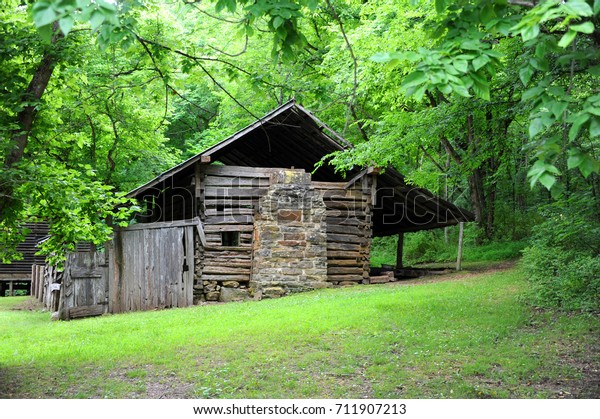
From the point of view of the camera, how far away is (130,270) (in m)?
16.1

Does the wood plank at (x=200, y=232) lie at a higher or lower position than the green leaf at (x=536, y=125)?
lower

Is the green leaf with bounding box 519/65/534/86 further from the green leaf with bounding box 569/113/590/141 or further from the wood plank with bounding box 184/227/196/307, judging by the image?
the wood plank with bounding box 184/227/196/307

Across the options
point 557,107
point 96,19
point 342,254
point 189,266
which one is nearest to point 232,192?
point 189,266

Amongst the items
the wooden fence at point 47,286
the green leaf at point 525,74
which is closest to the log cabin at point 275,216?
the wooden fence at point 47,286

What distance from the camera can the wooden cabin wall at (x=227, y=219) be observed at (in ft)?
53.9

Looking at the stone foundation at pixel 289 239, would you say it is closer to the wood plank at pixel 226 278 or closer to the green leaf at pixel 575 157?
the wood plank at pixel 226 278

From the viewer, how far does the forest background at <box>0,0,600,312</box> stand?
3.94 meters

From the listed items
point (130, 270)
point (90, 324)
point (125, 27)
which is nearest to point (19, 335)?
point (90, 324)

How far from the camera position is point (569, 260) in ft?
38.5

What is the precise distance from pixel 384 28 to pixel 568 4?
537 inches

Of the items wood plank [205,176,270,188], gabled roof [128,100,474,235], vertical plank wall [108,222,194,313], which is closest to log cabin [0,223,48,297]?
vertical plank wall [108,222,194,313]

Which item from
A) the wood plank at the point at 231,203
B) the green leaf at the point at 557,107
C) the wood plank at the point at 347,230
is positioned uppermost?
the wood plank at the point at 231,203

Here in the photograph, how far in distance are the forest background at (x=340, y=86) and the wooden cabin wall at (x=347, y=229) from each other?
103 inches

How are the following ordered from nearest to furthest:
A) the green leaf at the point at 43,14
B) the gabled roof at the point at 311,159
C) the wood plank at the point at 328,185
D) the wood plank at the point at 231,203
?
the green leaf at the point at 43,14 < the wood plank at the point at 231,203 < the gabled roof at the point at 311,159 < the wood plank at the point at 328,185
